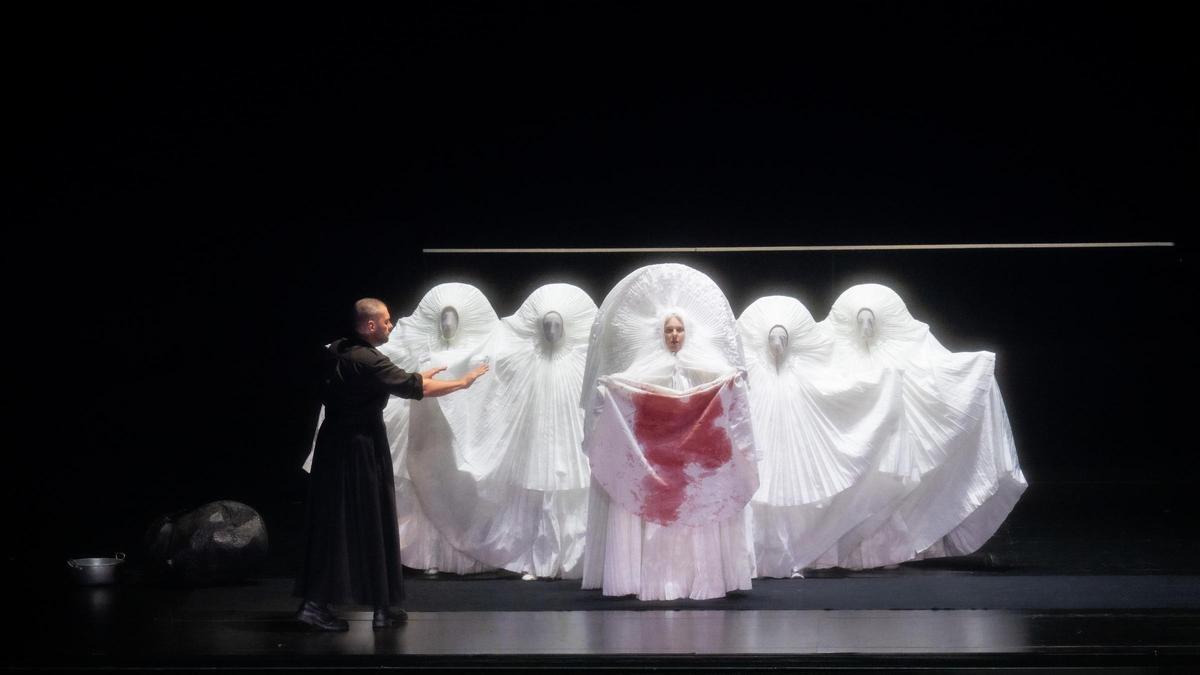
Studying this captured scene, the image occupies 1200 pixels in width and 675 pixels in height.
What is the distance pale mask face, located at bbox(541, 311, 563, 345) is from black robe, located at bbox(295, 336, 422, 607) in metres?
1.80

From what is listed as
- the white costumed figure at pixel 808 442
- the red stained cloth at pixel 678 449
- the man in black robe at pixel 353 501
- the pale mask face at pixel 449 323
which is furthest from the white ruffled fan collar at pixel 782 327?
the man in black robe at pixel 353 501

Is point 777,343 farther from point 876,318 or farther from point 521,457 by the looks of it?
point 521,457

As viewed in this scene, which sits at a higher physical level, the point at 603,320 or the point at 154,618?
the point at 603,320

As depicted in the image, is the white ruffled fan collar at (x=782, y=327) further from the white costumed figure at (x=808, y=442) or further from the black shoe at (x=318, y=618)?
the black shoe at (x=318, y=618)

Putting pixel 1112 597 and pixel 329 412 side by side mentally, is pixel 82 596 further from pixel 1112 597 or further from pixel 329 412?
pixel 1112 597

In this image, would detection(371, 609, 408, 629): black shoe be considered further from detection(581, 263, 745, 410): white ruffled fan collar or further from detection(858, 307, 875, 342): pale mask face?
detection(858, 307, 875, 342): pale mask face

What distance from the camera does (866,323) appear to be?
7.67m

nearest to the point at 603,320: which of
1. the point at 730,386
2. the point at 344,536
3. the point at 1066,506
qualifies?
the point at 730,386

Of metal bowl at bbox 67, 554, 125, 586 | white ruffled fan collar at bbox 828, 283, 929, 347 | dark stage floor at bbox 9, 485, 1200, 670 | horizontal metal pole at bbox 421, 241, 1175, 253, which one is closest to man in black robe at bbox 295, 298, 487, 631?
dark stage floor at bbox 9, 485, 1200, 670

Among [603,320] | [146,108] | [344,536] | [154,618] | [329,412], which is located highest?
[146,108]

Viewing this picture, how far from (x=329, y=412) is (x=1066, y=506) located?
5.19m

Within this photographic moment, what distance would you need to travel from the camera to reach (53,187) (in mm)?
7582

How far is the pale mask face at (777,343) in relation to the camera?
24.4 ft

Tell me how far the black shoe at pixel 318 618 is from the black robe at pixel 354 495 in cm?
4
